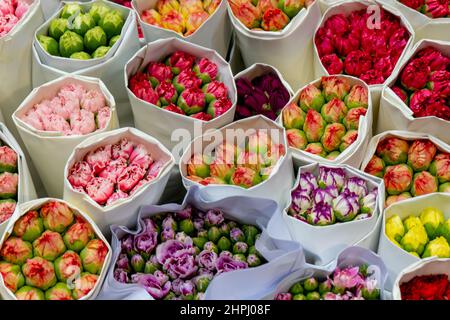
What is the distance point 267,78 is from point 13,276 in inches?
38.7

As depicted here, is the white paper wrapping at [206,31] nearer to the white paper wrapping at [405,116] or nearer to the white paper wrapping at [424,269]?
the white paper wrapping at [405,116]

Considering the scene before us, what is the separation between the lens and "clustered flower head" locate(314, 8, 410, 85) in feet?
6.48

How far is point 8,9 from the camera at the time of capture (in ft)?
6.96

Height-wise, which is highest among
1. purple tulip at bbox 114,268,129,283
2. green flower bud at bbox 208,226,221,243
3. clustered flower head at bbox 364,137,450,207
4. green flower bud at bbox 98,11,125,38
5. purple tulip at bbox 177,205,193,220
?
green flower bud at bbox 98,11,125,38

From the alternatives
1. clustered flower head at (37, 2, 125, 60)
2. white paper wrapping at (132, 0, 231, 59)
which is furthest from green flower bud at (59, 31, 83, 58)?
white paper wrapping at (132, 0, 231, 59)

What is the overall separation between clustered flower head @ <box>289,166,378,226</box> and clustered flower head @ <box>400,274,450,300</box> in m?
0.20

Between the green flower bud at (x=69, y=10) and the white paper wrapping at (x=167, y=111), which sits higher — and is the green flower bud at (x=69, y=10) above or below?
above

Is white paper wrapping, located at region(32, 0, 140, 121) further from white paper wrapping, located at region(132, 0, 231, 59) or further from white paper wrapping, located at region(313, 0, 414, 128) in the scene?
white paper wrapping, located at region(313, 0, 414, 128)

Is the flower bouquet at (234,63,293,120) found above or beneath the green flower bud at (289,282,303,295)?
above

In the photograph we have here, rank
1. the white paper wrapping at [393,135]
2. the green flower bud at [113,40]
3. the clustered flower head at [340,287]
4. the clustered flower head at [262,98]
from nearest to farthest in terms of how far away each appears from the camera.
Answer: the clustered flower head at [340,287] < the white paper wrapping at [393,135] < the clustered flower head at [262,98] < the green flower bud at [113,40]

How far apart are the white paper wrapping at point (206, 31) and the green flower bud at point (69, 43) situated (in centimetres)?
21

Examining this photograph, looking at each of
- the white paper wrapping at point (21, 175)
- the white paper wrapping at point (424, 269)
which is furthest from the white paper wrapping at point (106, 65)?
the white paper wrapping at point (424, 269)

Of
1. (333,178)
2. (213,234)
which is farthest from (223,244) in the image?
(333,178)

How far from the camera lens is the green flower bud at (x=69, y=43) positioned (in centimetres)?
203
